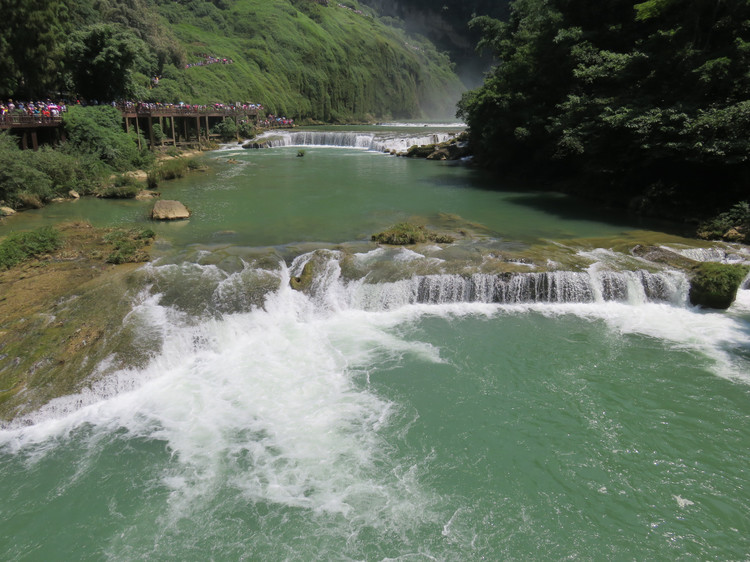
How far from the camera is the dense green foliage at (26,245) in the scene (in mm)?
13883

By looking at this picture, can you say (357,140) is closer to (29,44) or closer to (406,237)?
(29,44)

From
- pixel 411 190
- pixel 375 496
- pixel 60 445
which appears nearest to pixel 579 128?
pixel 411 190

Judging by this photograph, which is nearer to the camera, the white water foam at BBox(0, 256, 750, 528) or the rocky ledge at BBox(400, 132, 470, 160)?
the white water foam at BBox(0, 256, 750, 528)

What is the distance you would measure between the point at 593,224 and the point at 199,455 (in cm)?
1742

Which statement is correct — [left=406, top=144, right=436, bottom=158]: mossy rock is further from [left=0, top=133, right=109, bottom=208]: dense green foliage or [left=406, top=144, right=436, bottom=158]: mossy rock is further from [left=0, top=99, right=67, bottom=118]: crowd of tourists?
[left=0, top=99, right=67, bottom=118]: crowd of tourists

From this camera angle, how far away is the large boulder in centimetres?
1984

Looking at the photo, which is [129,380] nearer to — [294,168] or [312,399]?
[312,399]

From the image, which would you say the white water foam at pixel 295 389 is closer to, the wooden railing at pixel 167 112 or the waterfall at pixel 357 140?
the wooden railing at pixel 167 112

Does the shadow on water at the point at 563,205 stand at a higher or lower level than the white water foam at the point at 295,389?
higher

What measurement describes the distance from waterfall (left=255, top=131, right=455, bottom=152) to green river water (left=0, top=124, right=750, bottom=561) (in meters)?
Answer: 34.0

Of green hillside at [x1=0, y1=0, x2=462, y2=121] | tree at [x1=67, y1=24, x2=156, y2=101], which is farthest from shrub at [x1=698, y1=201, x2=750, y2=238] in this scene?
tree at [x1=67, y1=24, x2=156, y2=101]

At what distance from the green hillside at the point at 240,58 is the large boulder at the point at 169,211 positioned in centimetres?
1667

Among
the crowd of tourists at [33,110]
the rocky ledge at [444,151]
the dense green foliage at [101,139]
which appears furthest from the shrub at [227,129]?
the crowd of tourists at [33,110]

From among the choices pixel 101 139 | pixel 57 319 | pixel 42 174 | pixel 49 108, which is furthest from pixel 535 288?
pixel 49 108
